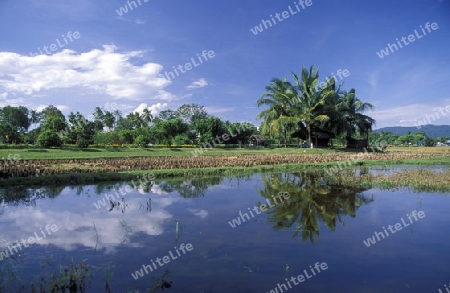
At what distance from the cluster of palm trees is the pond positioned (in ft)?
72.5

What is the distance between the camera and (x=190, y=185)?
13906 millimetres

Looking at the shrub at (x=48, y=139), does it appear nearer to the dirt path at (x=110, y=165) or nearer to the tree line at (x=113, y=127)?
the tree line at (x=113, y=127)

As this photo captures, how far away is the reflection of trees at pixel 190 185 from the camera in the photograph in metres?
12.0

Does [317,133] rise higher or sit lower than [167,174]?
higher

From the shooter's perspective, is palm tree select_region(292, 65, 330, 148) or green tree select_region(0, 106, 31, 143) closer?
palm tree select_region(292, 65, 330, 148)

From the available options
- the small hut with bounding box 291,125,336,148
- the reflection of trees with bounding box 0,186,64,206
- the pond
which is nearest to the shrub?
the reflection of trees with bounding box 0,186,64,206

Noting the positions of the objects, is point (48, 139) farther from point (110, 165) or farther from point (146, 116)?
point (146, 116)

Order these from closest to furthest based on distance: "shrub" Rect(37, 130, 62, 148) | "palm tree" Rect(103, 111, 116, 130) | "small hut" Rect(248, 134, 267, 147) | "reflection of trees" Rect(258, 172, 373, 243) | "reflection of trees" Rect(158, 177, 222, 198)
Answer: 1. "reflection of trees" Rect(258, 172, 373, 243)
2. "reflection of trees" Rect(158, 177, 222, 198)
3. "shrub" Rect(37, 130, 62, 148)
4. "small hut" Rect(248, 134, 267, 147)
5. "palm tree" Rect(103, 111, 116, 130)

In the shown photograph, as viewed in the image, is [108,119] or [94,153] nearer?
[94,153]

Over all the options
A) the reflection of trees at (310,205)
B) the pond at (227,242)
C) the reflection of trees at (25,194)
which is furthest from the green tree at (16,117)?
the reflection of trees at (310,205)

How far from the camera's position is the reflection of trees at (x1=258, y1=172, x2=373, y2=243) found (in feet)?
24.8

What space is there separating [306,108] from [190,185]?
74.6ft

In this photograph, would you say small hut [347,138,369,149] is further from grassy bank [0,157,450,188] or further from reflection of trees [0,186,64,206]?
reflection of trees [0,186,64,206]

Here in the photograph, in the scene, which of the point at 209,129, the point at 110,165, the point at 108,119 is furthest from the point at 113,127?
the point at 110,165
